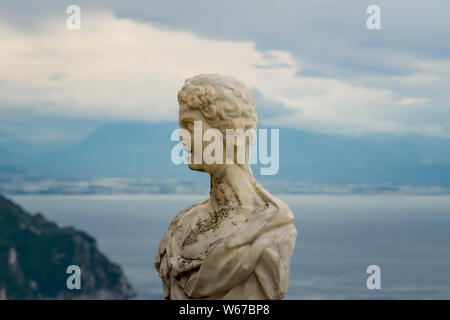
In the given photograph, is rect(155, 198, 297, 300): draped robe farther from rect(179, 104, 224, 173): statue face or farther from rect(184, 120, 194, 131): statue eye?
rect(184, 120, 194, 131): statue eye

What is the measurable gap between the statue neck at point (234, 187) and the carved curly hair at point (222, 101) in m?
0.33

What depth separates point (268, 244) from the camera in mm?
6246

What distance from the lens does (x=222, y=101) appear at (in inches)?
249

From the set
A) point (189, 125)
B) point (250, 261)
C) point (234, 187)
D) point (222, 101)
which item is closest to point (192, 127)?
point (189, 125)

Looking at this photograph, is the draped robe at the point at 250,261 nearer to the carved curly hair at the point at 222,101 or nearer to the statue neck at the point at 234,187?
the statue neck at the point at 234,187

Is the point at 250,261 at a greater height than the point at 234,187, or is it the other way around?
the point at 234,187

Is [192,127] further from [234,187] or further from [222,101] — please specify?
[234,187]

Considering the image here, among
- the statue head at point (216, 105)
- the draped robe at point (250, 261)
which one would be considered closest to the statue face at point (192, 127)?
the statue head at point (216, 105)

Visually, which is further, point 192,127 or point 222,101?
point 192,127

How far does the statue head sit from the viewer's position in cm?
634

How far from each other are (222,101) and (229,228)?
97 centimetres

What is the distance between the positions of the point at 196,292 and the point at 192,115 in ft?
4.44

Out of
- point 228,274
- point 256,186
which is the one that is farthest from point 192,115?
point 228,274

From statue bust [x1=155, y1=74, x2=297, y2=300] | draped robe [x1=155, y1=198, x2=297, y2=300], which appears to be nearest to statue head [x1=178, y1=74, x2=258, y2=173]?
statue bust [x1=155, y1=74, x2=297, y2=300]
